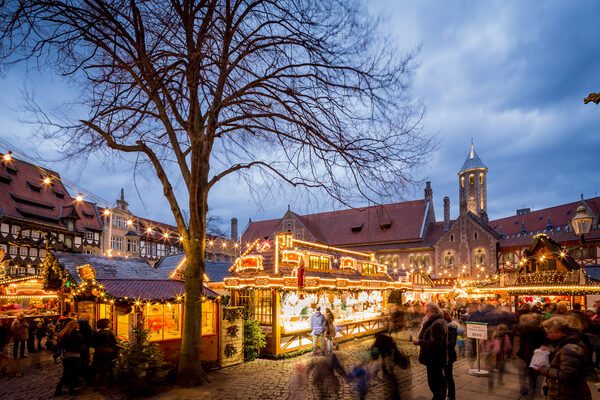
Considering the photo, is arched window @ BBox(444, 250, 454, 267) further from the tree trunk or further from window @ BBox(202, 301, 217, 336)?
the tree trunk

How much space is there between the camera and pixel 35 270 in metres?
34.3

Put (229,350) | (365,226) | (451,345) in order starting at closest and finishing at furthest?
Result: (451,345), (229,350), (365,226)

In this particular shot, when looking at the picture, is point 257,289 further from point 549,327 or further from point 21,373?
point 549,327

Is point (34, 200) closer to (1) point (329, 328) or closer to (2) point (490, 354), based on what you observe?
(1) point (329, 328)

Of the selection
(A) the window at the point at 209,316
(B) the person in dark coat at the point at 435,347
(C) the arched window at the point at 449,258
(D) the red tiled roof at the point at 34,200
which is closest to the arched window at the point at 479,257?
(C) the arched window at the point at 449,258

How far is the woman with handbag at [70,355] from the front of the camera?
327 inches

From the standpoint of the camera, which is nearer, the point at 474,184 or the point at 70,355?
the point at 70,355

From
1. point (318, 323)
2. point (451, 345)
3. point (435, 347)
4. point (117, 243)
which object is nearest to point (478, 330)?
point (451, 345)

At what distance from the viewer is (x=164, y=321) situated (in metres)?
10.8

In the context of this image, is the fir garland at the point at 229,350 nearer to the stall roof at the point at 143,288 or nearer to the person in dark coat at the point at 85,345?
the stall roof at the point at 143,288

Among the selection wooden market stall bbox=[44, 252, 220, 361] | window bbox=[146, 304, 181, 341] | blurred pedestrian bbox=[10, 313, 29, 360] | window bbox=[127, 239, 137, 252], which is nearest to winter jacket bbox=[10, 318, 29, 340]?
blurred pedestrian bbox=[10, 313, 29, 360]

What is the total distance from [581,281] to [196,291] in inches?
578

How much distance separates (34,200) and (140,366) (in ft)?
112

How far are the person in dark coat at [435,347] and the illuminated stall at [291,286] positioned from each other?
22.1 feet
